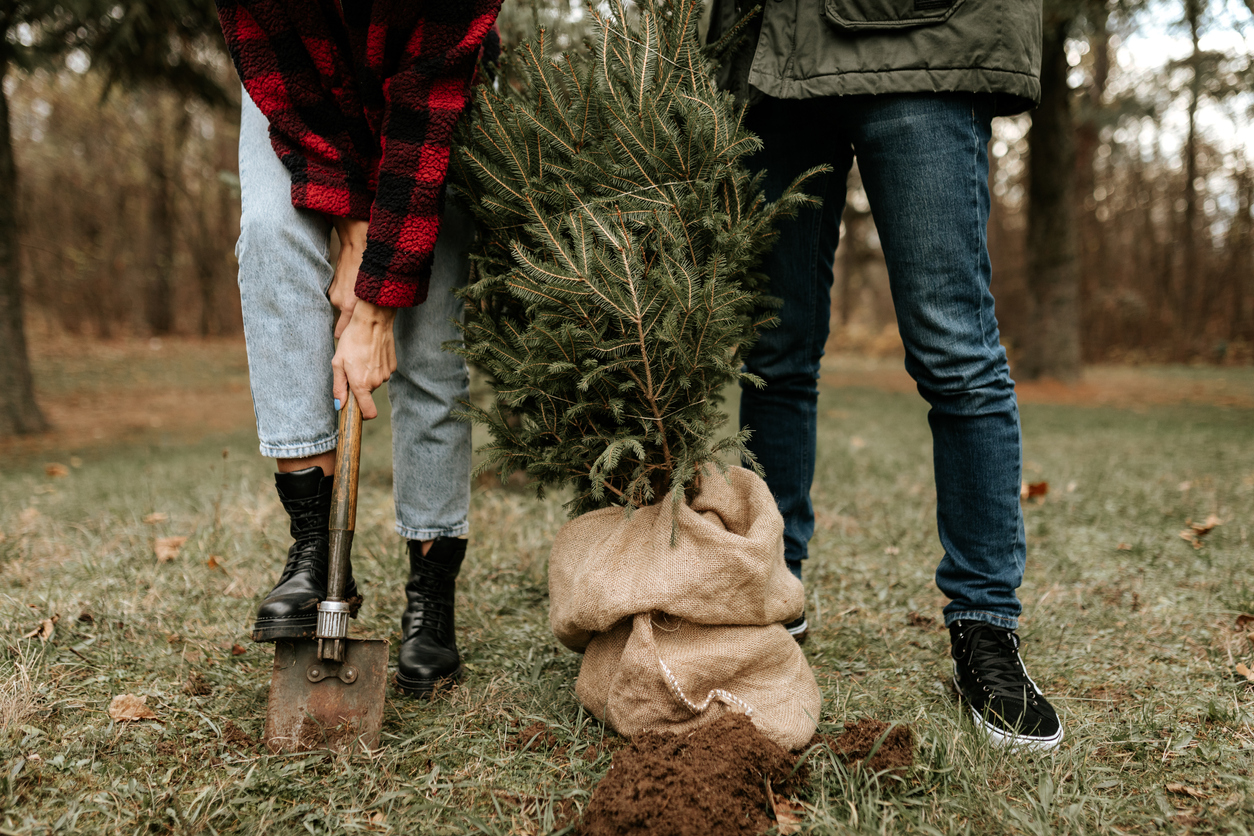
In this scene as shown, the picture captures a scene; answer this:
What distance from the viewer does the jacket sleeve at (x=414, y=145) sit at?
1.75 meters

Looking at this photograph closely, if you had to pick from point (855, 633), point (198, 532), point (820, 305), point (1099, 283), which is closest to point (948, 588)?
point (855, 633)

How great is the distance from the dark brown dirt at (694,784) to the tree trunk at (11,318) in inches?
294

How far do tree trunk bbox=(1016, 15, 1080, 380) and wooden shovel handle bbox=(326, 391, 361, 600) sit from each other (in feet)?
32.4

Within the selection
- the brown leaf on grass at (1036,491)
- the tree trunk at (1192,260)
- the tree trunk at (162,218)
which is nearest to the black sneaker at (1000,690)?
the brown leaf on grass at (1036,491)

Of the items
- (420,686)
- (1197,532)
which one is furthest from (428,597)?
A: (1197,532)

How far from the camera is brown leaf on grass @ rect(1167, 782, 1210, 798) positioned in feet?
4.83

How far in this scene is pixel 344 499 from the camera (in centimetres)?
173

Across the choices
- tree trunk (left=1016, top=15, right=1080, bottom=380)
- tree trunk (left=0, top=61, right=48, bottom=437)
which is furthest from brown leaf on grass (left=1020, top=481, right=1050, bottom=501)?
tree trunk (left=0, top=61, right=48, bottom=437)

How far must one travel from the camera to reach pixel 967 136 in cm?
173

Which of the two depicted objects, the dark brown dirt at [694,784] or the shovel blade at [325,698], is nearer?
the dark brown dirt at [694,784]

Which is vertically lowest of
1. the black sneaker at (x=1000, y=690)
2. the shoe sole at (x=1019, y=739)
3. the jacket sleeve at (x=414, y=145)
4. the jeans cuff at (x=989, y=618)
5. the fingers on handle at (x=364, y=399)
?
the shoe sole at (x=1019, y=739)

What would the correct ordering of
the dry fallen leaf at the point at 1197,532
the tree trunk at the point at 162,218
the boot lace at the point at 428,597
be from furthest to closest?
the tree trunk at the point at 162,218 → the dry fallen leaf at the point at 1197,532 → the boot lace at the point at 428,597

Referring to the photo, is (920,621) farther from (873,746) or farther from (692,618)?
(692,618)

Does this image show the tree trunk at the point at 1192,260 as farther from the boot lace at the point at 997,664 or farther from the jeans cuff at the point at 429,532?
the jeans cuff at the point at 429,532
